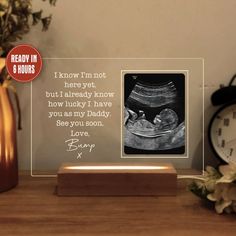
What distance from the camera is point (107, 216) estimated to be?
700 mm

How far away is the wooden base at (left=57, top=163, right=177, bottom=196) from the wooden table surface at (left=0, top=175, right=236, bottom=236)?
0.05 ft

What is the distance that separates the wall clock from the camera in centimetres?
101

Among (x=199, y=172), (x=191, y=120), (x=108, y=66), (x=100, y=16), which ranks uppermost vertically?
(x=100, y=16)

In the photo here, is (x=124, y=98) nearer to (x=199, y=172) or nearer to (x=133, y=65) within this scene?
(x=133, y=65)

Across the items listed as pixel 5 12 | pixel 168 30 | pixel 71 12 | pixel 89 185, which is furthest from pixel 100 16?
pixel 89 185

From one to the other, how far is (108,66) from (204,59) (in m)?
0.25

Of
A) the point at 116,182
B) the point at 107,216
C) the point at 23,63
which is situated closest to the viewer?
the point at 107,216

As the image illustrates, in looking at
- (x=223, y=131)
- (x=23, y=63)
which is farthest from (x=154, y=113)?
(x=23, y=63)

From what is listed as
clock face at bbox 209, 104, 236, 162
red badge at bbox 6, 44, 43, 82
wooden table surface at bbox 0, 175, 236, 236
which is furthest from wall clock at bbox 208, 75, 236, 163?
red badge at bbox 6, 44, 43, 82

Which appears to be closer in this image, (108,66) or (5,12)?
(5,12)

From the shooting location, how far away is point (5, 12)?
817mm

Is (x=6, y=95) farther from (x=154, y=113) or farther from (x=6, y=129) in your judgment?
(x=154, y=113)

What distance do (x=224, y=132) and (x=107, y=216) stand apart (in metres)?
0.45

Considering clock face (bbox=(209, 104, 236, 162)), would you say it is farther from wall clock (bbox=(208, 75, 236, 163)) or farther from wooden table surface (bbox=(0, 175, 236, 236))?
wooden table surface (bbox=(0, 175, 236, 236))
